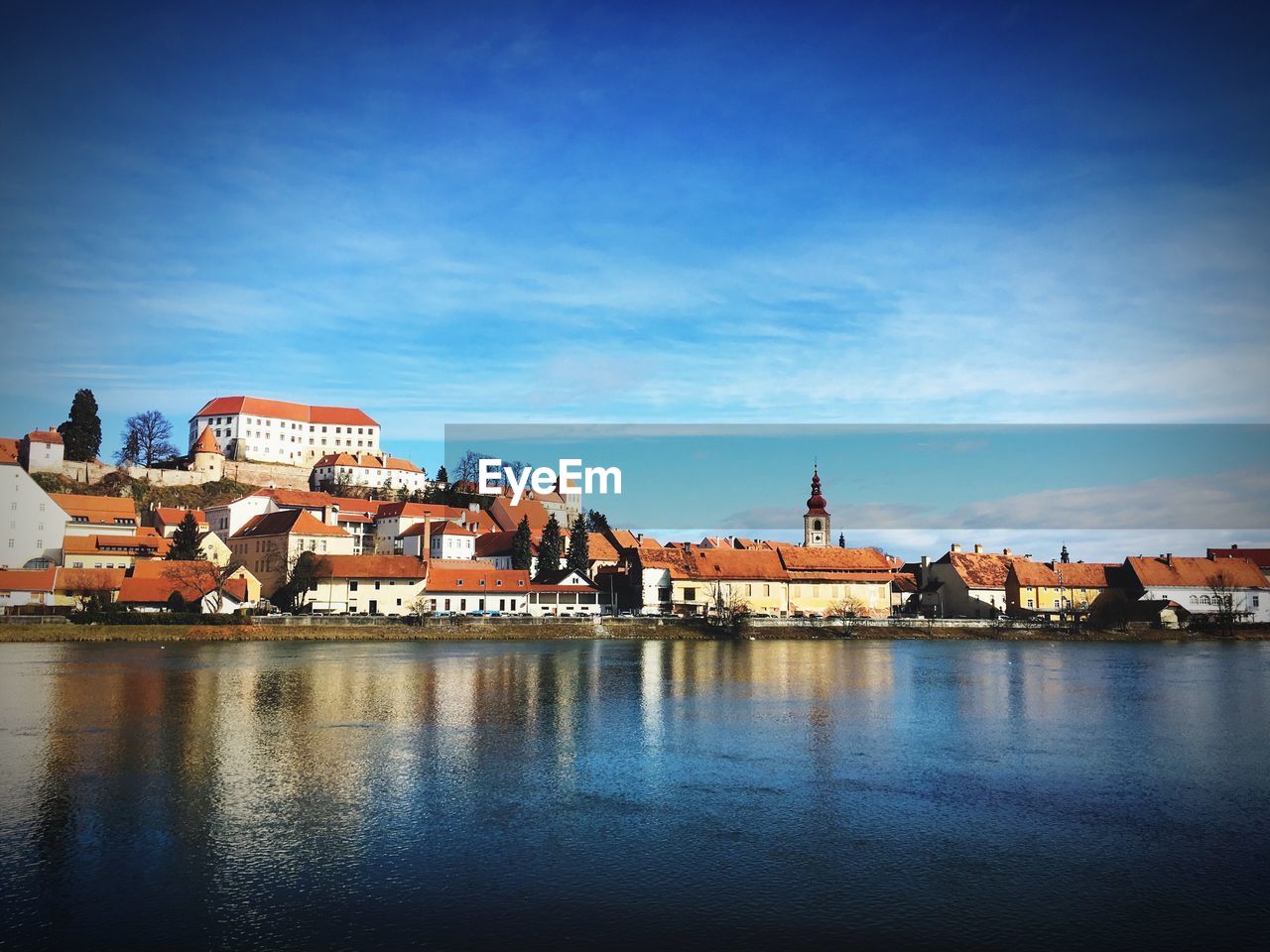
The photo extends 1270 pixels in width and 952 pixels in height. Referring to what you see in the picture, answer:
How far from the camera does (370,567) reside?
7375cm

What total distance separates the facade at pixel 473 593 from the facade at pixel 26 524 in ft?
90.1

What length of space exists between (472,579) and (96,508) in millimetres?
31786

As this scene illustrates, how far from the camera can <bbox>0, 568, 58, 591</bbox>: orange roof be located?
6291 cm

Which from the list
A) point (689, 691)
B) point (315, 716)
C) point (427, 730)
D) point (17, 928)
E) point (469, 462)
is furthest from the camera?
point (469, 462)

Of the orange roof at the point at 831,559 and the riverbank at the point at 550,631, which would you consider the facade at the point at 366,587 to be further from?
the orange roof at the point at 831,559

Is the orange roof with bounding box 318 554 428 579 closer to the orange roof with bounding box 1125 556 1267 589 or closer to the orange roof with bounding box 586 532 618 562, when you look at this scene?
the orange roof with bounding box 586 532 618 562

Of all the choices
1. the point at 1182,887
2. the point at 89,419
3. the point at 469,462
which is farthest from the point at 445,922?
the point at 469,462

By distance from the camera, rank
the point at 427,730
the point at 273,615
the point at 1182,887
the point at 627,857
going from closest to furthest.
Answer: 1. the point at 1182,887
2. the point at 627,857
3. the point at 427,730
4. the point at 273,615

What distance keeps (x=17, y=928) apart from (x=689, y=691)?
25.8 meters

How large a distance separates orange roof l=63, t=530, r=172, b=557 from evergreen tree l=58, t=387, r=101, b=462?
21368 millimetres

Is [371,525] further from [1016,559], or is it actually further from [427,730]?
[427,730]

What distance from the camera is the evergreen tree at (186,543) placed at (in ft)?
242

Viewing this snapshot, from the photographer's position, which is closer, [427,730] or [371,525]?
[427,730]

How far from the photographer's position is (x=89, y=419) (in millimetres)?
96375
